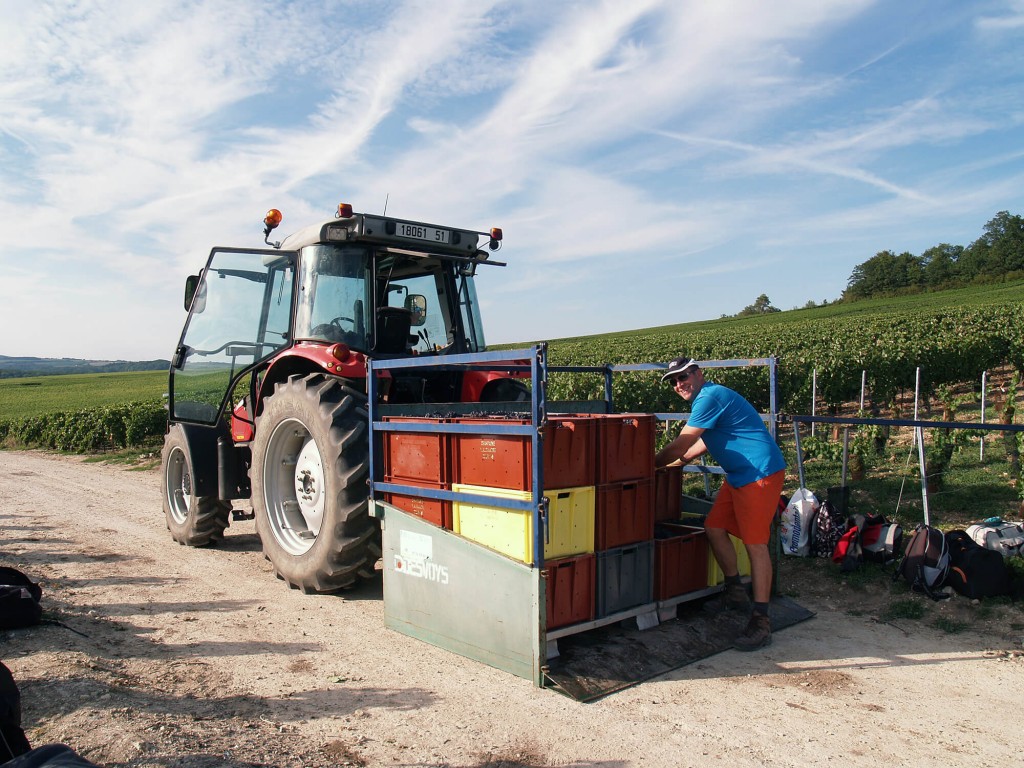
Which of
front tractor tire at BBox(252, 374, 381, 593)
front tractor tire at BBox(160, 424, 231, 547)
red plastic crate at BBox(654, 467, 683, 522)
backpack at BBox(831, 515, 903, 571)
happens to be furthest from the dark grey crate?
front tractor tire at BBox(160, 424, 231, 547)

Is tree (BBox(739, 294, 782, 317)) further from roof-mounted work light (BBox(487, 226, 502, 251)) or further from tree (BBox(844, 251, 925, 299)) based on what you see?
roof-mounted work light (BBox(487, 226, 502, 251))

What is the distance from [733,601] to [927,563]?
4.89ft

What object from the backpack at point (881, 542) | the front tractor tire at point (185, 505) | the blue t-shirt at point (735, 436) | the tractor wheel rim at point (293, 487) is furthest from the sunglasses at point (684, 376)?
the front tractor tire at point (185, 505)

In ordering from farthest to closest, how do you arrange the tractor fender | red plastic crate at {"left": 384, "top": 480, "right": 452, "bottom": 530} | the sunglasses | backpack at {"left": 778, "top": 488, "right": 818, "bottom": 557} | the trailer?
the tractor fender
backpack at {"left": 778, "top": 488, "right": 818, "bottom": 557}
the sunglasses
red plastic crate at {"left": 384, "top": 480, "right": 452, "bottom": 530}
the trailer

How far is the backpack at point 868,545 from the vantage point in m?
5.81

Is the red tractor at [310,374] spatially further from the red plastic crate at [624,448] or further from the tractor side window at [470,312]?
the red plastic crate at [624,448]

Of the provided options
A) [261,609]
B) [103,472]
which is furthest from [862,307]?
[261,609]

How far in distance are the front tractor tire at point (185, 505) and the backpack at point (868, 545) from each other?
5.25 m

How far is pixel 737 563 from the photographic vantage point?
16.6 ft

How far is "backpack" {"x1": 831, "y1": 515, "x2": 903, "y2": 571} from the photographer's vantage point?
19.1 ft

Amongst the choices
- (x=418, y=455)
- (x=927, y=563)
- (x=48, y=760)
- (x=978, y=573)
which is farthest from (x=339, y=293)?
(x=978, y=573)

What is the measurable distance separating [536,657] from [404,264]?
373cm

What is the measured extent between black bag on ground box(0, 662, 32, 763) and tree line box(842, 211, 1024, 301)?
236ft

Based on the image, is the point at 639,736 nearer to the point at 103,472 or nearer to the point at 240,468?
the point at 240,468
